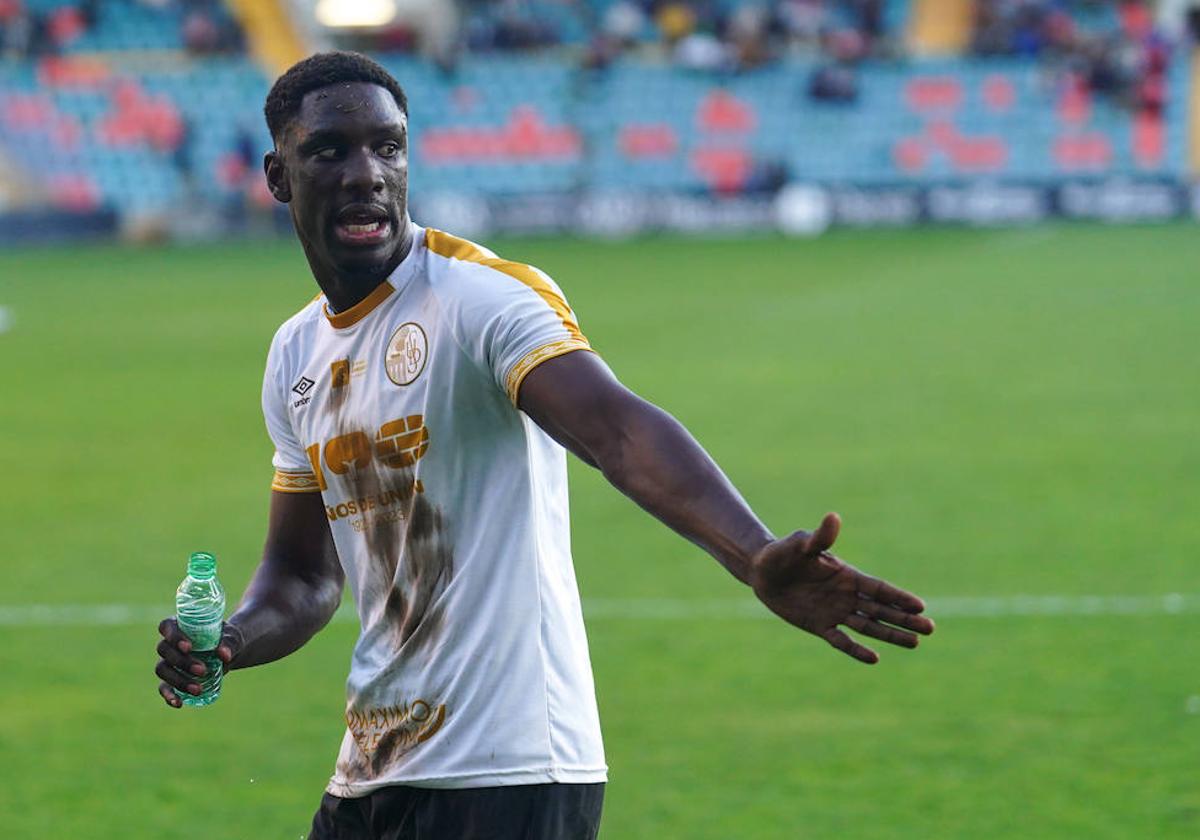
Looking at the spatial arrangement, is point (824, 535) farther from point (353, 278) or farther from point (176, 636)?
point (176, 636)

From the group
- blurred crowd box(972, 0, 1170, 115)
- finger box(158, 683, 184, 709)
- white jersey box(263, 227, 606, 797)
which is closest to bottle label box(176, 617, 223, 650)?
finger box(158, 683, 184, 709)

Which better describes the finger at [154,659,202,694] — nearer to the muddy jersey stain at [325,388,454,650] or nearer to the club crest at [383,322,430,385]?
the muddy jersey stain at [325,388,454,650]

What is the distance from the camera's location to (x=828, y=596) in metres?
2.92

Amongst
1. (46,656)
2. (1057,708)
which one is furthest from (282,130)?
(46,656)

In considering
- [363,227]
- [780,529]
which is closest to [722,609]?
[780,529]

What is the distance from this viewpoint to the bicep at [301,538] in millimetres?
4152

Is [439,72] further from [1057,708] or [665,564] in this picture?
[1057,708]

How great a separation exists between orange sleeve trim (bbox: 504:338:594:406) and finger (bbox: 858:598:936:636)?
718 millimetres

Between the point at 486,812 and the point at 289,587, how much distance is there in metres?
0.88

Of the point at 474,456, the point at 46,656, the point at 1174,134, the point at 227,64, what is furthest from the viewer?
the point at 227,64

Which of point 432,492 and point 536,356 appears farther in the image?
point 432,492

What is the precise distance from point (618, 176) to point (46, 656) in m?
31.6

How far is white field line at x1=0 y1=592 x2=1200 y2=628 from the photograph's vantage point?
8.94 m

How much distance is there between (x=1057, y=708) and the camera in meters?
7.44
